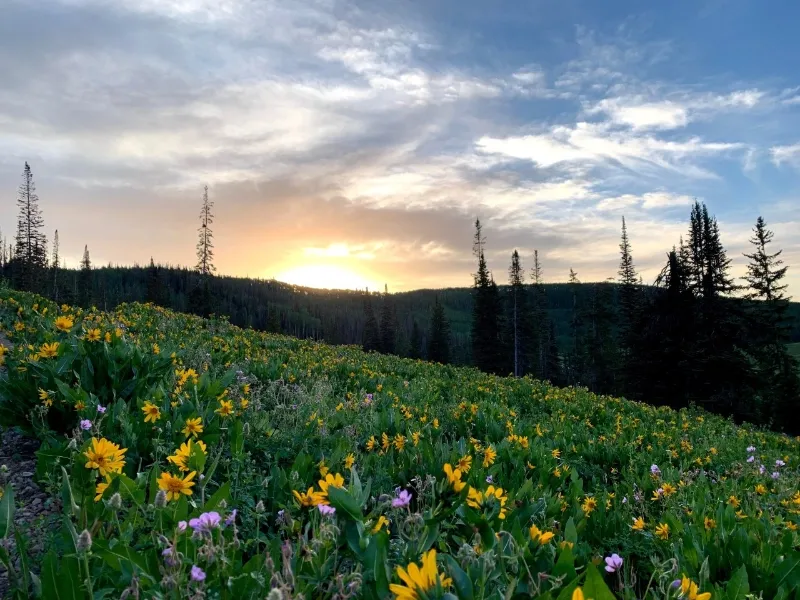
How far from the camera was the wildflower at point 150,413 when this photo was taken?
3776mm

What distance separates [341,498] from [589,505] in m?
2.99

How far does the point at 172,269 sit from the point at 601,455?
18045 cm

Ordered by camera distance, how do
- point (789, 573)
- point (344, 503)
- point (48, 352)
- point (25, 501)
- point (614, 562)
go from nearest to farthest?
point (344, 503) < point (614, 562) < point (789, 573) < point (25, 501) < point (48, 352)

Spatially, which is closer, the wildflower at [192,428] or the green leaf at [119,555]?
the green leaf at [119,555]

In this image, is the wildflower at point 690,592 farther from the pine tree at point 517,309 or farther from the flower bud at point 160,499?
the pine tree at point 517,309

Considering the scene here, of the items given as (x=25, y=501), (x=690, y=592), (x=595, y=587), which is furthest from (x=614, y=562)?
(x=25, y=501)

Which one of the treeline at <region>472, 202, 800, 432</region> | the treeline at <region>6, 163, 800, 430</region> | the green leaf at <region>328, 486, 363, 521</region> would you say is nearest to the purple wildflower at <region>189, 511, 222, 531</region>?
the green leaf at <region>328, 486, 363, 521</region>

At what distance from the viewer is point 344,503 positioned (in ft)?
5.99

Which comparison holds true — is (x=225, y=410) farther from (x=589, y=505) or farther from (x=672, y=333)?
(x=672, y=333)

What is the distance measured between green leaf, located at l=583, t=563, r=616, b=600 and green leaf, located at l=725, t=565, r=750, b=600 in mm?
1166

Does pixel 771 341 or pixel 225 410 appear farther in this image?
pixel 771 341

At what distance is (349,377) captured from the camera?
1028 centimetres

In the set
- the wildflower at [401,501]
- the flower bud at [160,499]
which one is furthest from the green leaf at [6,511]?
the wildflower at [401,501]

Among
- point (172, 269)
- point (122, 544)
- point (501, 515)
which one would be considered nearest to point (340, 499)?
point (122, 544)
